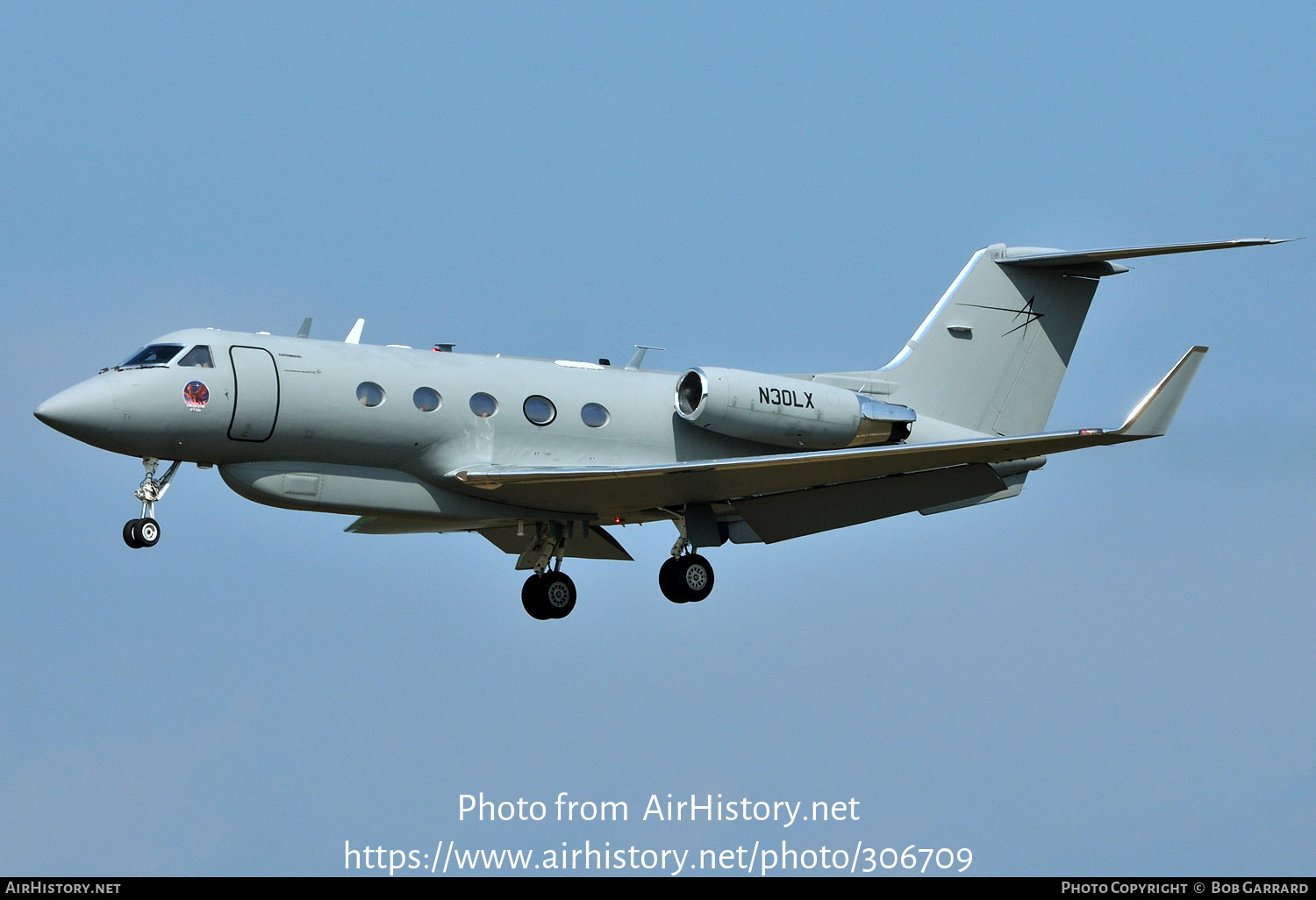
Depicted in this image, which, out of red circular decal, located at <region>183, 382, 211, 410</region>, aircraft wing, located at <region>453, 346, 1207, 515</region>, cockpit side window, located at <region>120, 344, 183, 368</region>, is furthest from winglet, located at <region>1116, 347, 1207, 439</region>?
cockpit side window, located at <region>120, 344, 183, 368</region>

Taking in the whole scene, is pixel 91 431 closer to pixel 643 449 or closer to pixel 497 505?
pixel 497 505

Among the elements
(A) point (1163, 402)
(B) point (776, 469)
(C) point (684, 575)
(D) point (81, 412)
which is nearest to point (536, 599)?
(C) point (684, 575)

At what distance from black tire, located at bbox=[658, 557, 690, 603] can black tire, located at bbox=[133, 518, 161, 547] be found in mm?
7848

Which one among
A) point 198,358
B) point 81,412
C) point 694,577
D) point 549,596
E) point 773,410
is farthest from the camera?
point 549,596

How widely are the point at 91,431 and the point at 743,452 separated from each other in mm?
9964

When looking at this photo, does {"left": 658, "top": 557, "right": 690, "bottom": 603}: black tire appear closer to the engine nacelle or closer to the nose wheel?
the engine nacelle

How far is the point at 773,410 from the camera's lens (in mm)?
27828

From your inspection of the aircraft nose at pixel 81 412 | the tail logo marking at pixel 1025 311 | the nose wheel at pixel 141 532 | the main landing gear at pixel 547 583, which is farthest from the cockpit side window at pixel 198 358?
the tail logo marking at pixel 1025 311

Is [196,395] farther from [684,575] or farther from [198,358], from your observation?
[684,575]

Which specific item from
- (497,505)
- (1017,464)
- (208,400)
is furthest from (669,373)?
(208,400)

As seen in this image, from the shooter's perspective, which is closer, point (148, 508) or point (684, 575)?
point (148, 508)

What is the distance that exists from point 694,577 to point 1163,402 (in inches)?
301

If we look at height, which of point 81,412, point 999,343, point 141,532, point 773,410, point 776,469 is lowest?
point 141,532

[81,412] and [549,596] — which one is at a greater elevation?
[81,412]
